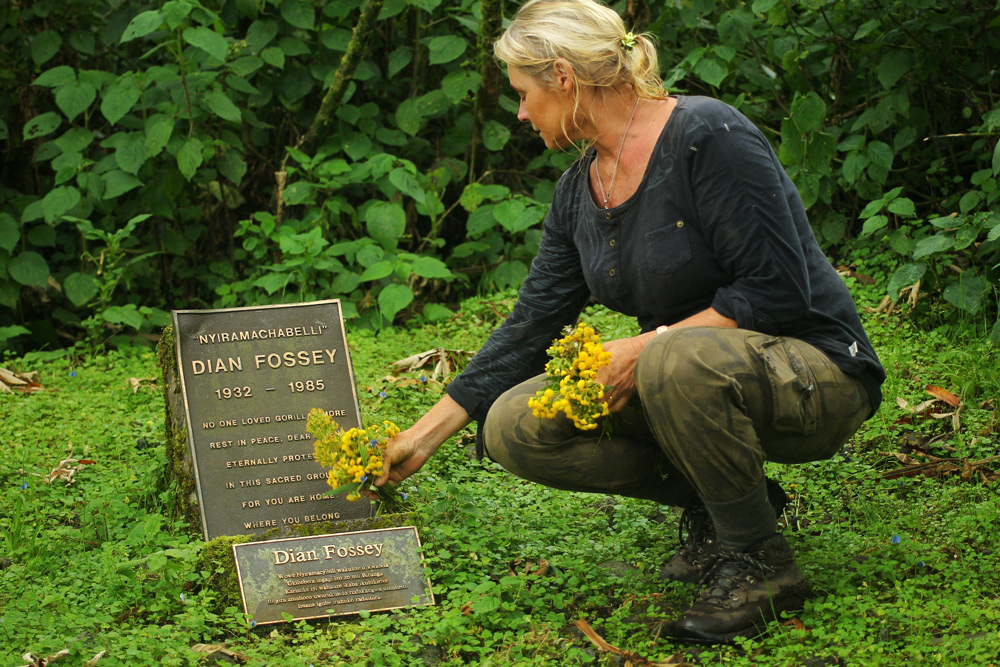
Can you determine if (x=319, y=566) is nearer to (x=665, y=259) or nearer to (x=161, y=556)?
(x=161, y=556)

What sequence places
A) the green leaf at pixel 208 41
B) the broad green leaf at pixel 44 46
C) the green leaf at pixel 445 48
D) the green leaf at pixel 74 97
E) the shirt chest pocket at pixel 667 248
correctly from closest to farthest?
the shirt chest pocket at pixel 667 248
the green leaf at pixel 208 41
the green leaf at pixel 74 97
the green leaf at pixel 445 48
the broad green leaf at pixel 44 46

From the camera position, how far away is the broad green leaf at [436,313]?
6.98m

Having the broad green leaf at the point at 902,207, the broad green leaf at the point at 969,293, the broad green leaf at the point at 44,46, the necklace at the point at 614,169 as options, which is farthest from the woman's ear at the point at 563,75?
the broad green leaf at the point at 44,46

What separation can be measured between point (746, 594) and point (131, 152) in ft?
17.0

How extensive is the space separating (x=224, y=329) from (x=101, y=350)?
3092 millimetres

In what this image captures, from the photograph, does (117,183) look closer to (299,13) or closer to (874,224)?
(299,13)

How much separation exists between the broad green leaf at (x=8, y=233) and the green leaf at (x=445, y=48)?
290 cm

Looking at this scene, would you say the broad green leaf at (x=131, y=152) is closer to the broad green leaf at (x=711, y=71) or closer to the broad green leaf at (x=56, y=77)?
the broad green leaf at (x=56, y=77)

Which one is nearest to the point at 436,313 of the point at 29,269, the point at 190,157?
the point at 190,157

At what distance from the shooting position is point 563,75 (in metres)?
3.28

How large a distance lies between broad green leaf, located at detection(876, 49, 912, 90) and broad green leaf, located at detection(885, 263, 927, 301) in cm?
128

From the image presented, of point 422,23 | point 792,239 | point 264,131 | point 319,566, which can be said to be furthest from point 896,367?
point 264,131

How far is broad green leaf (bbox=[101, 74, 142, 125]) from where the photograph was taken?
6605mm

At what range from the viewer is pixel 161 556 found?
3.36 meters
